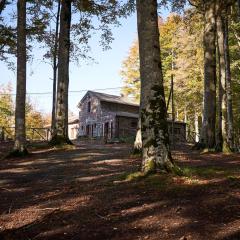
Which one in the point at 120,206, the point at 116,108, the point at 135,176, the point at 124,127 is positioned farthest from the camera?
the point at 116,108

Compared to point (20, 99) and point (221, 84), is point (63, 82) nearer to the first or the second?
point (20, 99)

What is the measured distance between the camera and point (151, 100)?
9.68 m

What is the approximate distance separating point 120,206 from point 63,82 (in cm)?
1414

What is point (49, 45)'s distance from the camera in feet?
104

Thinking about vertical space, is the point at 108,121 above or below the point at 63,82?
below

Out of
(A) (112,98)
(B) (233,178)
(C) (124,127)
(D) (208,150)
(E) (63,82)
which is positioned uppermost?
(A) (112,98)

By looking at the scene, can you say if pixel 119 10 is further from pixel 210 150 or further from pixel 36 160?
pixel 36 160

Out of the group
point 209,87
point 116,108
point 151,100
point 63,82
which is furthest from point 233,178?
point 116,108

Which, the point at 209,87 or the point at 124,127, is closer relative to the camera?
the point at 209,87

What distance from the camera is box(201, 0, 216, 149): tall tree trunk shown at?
62.4 feet

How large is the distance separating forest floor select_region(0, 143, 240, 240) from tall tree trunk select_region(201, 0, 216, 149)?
8.58m

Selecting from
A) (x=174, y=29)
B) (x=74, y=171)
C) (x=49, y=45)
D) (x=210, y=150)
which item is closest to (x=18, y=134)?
(x=74, y=171)

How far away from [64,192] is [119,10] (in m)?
15.8

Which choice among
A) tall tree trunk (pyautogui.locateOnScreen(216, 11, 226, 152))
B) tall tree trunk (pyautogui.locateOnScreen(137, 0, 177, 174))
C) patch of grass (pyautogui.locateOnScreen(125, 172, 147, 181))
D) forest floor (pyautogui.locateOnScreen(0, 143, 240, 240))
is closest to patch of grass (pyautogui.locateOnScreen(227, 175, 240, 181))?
forest floor (pyautogui.locateOnScreen(0, 143, 240, 240))
